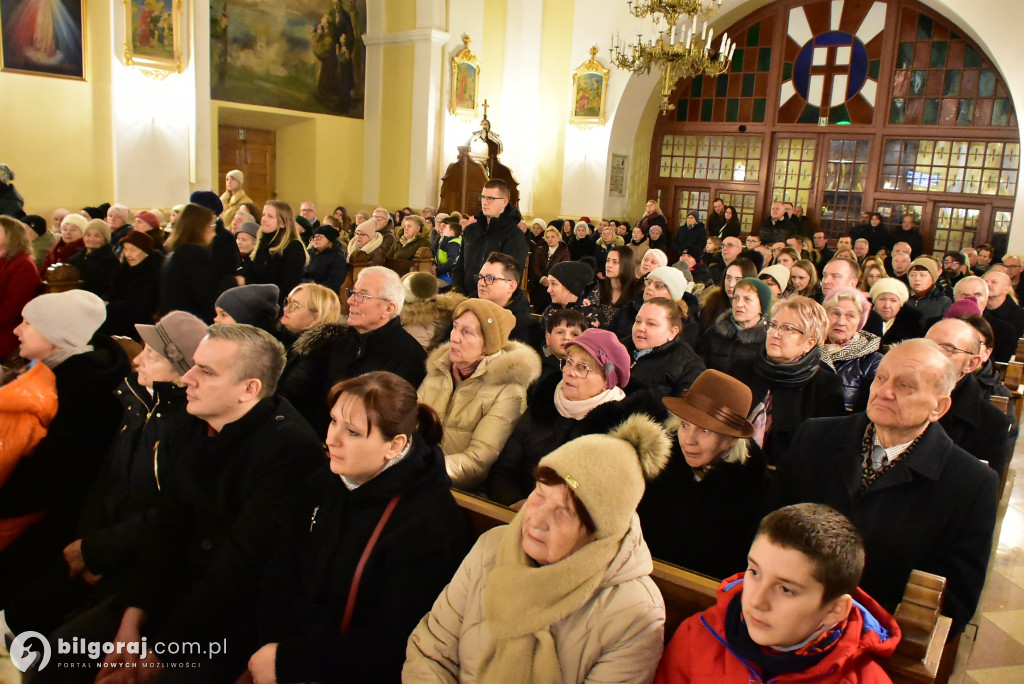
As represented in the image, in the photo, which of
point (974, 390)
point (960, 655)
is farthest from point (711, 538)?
point (974, 390)

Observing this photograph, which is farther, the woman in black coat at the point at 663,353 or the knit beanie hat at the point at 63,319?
the woman in black coat at the point at 663,353

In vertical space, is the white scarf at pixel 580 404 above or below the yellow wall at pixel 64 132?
below

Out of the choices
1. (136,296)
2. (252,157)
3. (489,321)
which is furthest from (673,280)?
(252,157)

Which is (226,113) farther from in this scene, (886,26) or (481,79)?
(886,26)

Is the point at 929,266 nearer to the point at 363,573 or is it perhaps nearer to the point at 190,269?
the point at 190,269

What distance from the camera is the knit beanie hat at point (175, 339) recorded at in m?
2.75

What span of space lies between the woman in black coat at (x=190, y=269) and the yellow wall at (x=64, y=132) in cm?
726

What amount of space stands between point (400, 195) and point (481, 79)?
109 inches

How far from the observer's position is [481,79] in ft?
49.5

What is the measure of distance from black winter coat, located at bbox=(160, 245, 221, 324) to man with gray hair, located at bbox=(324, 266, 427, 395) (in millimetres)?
1368

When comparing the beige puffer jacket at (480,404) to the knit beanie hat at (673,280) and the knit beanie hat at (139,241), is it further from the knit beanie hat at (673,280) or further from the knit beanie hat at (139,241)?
the knit beanie hat at (139,241)

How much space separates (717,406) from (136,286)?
4.27 meters

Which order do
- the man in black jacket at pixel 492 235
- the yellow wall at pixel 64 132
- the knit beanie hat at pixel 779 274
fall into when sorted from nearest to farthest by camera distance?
the knit beanie hat at pixel 779 274 < the man in black jacket at pixel 492 235 < the yellow wall at pixel 64 132

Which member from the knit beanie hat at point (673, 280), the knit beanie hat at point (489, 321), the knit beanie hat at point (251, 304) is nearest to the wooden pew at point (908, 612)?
the knit beanie hat at point (489, 321)
